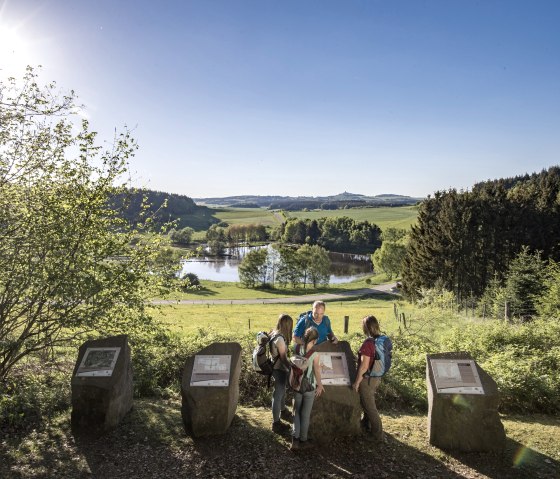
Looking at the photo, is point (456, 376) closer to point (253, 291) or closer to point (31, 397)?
point (31, 397)

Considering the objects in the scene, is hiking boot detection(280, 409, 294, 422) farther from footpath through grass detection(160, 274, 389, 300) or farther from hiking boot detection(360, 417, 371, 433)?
footpath through grass detection(160, 274, 389, 300)

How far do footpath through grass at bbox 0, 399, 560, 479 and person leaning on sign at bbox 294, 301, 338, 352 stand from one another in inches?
72.3

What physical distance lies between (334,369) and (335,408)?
664mm

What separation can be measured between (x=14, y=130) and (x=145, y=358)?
6200mm

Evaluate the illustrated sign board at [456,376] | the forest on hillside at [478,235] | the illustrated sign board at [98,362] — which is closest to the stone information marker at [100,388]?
the illustrated sign board at [98,362]

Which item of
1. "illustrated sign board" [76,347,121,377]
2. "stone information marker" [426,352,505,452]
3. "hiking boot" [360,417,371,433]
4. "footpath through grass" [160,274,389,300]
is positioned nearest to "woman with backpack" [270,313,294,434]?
"hiking boot" [360,417,371,433]

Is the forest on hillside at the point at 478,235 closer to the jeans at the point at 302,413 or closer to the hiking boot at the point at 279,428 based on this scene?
the hiking boot at the point at 279,428

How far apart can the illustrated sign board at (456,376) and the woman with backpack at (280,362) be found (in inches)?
107

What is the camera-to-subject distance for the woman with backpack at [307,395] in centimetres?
678

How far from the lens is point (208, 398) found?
7.32 metres

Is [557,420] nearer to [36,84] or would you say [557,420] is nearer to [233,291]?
[36,84]

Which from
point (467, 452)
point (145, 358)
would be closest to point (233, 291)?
point (145, 358)

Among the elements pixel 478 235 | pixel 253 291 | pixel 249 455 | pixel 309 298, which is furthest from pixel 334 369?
pixel 253 291

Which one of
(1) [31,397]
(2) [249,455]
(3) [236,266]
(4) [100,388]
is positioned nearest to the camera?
(2) [249,455]
